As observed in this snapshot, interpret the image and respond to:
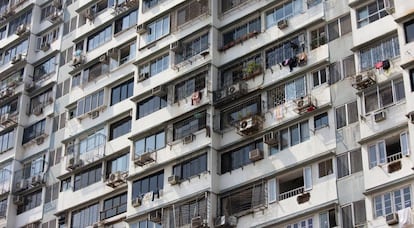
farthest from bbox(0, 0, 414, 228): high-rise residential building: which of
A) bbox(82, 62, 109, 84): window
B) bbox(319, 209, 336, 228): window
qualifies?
bbox(82, 62, 109, 84): window

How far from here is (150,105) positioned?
108 ft

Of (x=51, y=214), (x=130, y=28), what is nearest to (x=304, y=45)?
(x=130, y=28)

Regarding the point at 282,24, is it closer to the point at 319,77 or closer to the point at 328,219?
the point at 319,77

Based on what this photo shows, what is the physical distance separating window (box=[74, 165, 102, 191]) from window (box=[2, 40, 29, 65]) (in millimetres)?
9598

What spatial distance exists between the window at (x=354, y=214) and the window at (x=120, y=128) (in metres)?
11.6

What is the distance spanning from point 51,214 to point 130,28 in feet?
29.3

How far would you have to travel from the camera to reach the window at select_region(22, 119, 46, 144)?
38.8 metres

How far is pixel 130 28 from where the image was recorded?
36375mm

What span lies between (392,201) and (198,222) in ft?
23.7

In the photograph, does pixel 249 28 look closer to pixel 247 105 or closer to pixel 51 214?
pixel 247 105

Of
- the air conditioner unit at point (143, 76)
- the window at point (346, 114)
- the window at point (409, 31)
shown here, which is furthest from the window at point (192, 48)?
the window at point (409, 31)

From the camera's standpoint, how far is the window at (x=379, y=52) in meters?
26.6

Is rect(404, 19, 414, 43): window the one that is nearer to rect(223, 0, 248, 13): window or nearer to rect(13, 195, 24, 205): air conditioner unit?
rect(223, 0, 248, 13): window

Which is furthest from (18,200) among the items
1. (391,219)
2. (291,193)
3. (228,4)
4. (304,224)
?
(391,219)
